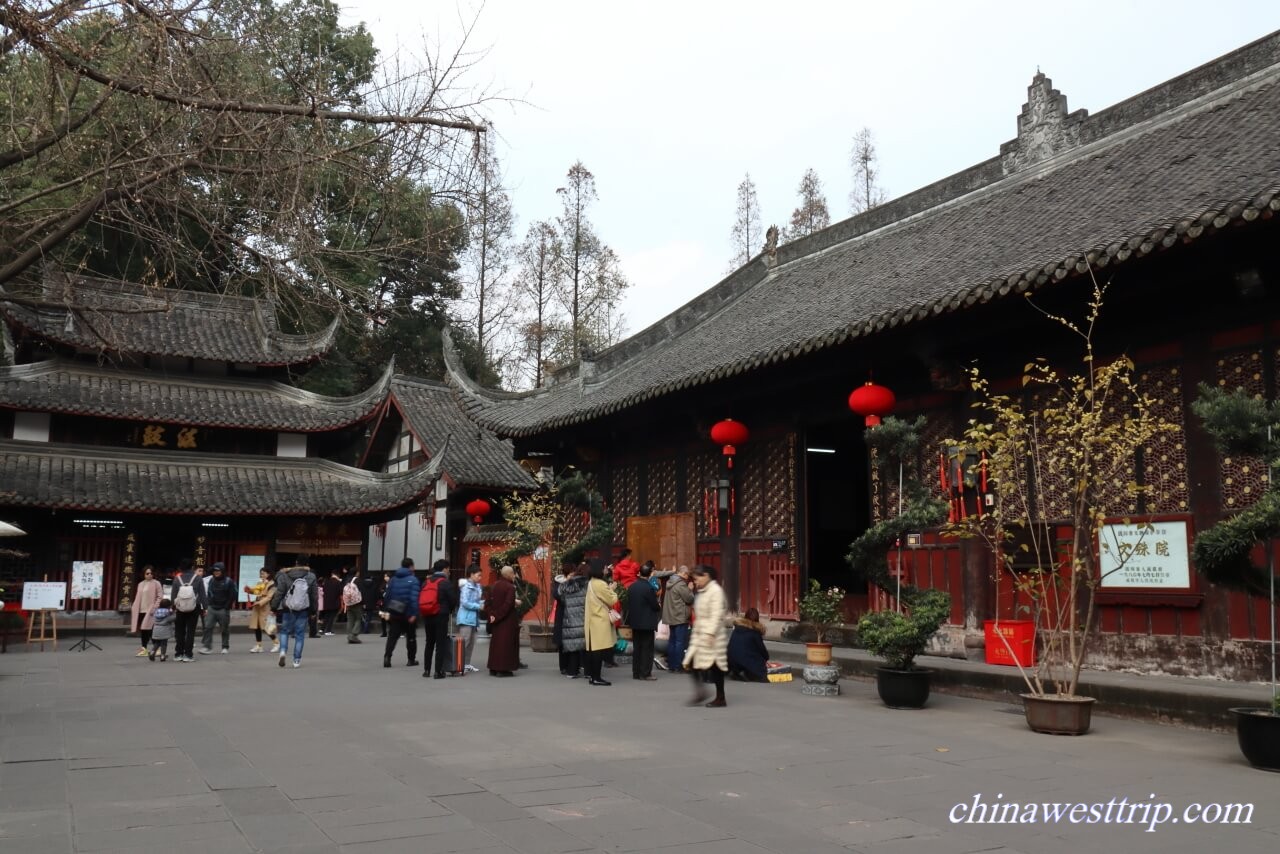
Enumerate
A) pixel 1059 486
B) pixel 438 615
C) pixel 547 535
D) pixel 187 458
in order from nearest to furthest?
pixel 1059 486, pixel 438 615, pixel 547 535, pixel 187 458

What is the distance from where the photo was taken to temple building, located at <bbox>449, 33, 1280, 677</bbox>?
845 cm

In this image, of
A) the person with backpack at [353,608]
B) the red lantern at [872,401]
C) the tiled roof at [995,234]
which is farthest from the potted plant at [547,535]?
the red lantern at [872,401]

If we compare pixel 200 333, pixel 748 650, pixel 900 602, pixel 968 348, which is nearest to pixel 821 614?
pixel 900 602

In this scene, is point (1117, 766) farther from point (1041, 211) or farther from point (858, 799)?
point (1041, 211)

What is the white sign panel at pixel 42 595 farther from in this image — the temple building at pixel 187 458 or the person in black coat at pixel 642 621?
the person in black coat at pixel 642 621

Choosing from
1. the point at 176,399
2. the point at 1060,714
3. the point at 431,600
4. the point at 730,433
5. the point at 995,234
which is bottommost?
the point at 1060,714

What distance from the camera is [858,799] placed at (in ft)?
17.3

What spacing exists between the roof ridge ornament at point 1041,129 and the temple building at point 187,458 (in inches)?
509

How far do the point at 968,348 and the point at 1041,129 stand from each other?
5.19 m

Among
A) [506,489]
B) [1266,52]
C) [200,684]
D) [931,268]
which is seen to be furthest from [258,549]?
[1266,52]

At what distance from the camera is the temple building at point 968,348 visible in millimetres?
8453

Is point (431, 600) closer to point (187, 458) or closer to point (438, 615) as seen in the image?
point (438, 615)

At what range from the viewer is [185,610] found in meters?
14.1

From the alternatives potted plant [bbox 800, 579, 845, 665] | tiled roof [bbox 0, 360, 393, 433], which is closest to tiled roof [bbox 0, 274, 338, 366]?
tiled roof [bbox 0, 360, 393, 433]
